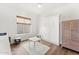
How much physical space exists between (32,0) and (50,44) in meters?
0.74

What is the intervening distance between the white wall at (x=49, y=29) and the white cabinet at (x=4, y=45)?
0.54 meters

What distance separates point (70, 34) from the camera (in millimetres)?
1360

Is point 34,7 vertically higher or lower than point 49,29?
higher

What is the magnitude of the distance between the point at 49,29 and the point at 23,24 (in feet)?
1.42

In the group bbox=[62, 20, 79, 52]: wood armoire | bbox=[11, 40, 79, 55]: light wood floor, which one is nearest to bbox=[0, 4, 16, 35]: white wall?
bbox=[11, 40, 79, 55]: light wood floor

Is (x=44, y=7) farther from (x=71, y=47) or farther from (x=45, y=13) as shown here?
(x=71, y=47)

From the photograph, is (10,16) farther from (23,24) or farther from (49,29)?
(49,29)

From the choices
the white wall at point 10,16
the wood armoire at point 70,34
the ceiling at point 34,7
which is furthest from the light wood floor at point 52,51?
the ceiling at point 34,7

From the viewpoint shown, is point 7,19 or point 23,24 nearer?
point 7,19

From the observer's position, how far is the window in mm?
1351

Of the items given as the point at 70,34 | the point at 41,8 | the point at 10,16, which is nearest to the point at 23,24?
→ the point at 10,16

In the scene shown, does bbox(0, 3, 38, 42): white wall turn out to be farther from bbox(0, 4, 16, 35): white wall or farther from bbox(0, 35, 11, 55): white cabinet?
bbox(0, 35, 11, 55): white cabinet

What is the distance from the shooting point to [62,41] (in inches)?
54.4

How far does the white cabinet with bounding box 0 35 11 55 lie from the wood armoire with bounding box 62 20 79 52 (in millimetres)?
874
